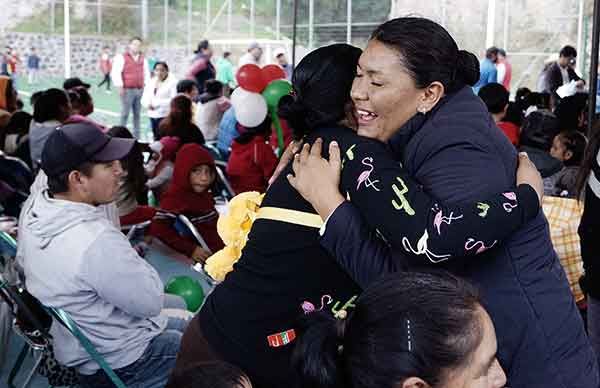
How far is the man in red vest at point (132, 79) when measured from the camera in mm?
12422

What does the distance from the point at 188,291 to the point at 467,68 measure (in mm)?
2646

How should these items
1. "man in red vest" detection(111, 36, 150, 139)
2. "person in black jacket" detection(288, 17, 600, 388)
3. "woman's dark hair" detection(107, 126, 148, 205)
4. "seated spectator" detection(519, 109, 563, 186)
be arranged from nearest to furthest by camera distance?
"person in black jacket" detection(288, 17, 600, 388)
"woman's dark hair" detection(107, 126, 148, 205)
"seated spectator" detection(519, 109, 563, 186)
"man in red vest" detection(111, 36, 150, 139)

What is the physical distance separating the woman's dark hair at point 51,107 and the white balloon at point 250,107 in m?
1.37

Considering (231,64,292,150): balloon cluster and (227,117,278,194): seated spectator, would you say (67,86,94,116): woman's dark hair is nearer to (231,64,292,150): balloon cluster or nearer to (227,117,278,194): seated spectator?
(227,117,278,194): seated spectator

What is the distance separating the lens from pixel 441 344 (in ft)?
3.88

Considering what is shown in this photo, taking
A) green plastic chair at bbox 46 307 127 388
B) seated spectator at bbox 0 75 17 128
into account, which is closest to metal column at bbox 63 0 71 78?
seated spectator at bbox 0 75 17 128

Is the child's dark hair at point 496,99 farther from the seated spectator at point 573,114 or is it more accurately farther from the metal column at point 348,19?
the metal column at point 348,19

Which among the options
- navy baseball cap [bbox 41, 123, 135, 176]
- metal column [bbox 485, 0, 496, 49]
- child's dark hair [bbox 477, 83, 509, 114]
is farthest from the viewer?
metal column [bbox 485, 0, 496, 49]

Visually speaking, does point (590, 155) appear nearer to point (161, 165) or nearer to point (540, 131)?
point (540, 131)

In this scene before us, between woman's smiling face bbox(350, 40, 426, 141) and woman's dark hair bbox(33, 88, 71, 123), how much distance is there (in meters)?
4.34

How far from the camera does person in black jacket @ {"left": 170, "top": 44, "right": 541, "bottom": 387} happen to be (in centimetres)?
129

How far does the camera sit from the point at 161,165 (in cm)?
580

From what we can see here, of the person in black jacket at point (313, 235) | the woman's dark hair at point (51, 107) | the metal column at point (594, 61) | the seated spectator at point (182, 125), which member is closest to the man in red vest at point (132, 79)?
the seated spectator at point (182, 125)

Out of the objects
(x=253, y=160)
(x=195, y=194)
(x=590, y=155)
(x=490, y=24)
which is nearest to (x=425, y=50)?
(x=590, y=155)
